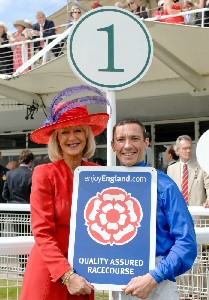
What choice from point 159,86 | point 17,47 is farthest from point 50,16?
point 159,86

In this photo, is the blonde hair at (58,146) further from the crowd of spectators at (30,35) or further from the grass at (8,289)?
the crowd of spectators at (30,35)

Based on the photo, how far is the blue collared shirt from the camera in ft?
6.77

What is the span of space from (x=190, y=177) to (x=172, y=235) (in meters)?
3.40

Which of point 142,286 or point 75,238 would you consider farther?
point 75,238

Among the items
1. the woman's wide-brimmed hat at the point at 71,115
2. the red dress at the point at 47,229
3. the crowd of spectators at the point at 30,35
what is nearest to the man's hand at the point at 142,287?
the red dress at the point at 47,229

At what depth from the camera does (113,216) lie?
2234 millimetres

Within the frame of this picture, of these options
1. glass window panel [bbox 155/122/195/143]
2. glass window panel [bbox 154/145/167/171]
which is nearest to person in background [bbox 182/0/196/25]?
glass window panel [bbox 155/122/195/143]

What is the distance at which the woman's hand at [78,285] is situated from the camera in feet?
6.98

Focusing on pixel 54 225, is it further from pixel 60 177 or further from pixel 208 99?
pixel 208 99

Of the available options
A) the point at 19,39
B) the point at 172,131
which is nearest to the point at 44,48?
the point at 19,39

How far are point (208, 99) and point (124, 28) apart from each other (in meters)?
9.04

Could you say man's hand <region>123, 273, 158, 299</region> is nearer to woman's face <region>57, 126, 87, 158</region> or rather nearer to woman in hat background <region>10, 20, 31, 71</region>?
woman's face <region>57, 126, 87, 158</region>

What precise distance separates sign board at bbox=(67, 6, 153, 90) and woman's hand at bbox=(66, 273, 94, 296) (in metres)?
1.15

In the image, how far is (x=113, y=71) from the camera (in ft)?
9.37
